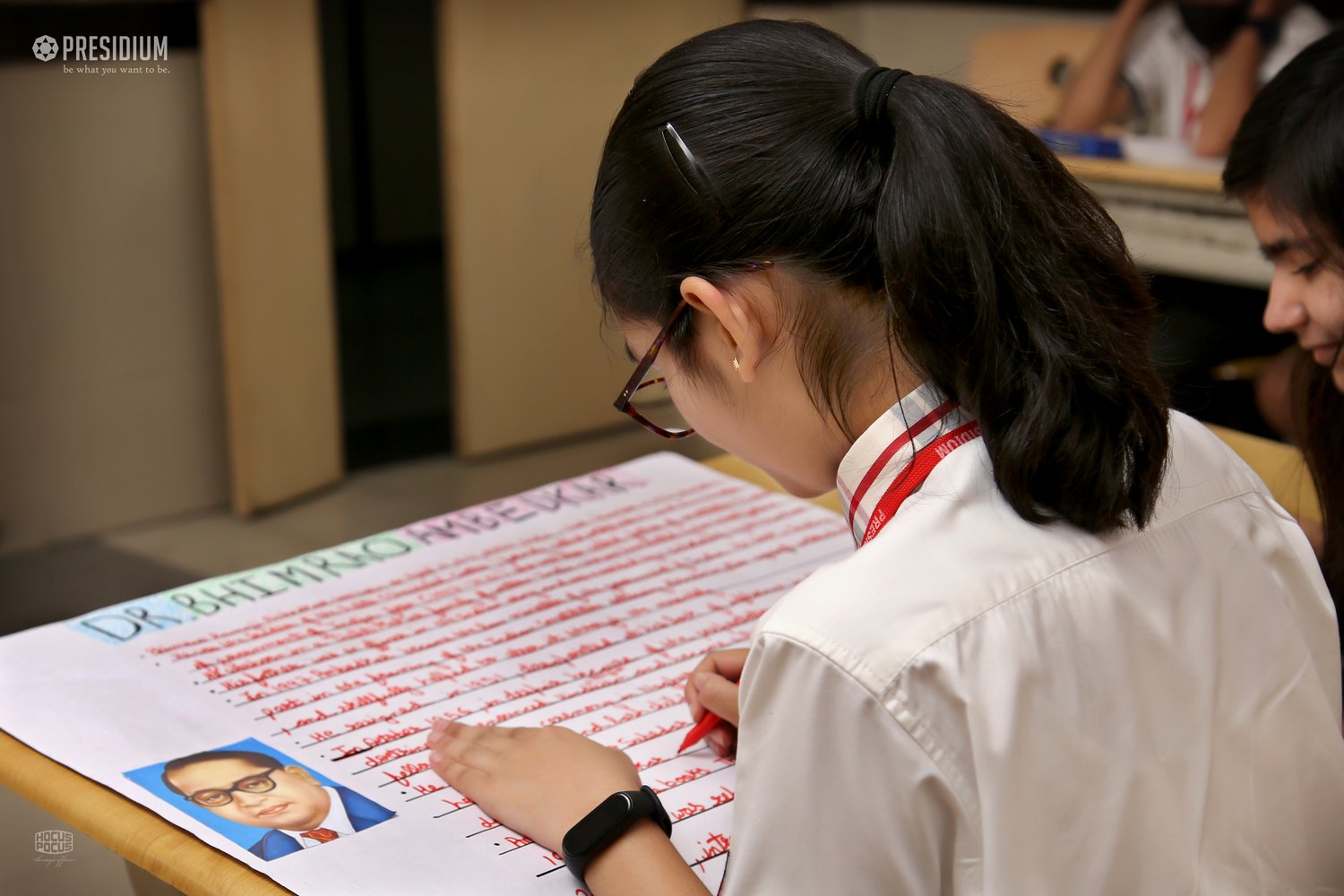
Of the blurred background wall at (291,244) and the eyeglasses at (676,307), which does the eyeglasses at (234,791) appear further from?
the blurred background wall at (291,244)

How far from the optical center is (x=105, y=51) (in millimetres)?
1953

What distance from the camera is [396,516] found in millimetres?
2035

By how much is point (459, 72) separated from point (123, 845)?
72.7 inches

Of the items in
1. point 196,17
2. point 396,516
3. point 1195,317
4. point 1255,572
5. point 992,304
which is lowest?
point 396,516

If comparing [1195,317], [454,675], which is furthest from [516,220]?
[454,675]

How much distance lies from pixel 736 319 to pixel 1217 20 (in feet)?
7.11

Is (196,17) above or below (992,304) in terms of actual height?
above

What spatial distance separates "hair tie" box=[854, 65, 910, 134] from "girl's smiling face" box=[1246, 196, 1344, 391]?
1.61 ft

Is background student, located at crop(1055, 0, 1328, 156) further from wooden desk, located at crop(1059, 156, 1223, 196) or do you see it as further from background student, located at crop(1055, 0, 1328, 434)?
wooden desk, located at crop(1059, 156, 1223, 196)

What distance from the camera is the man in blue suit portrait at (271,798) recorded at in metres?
0.62

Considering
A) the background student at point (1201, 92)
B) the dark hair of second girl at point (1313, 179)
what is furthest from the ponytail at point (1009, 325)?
the background student at point (1201, 92)

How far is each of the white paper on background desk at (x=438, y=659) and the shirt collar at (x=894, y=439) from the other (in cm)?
19

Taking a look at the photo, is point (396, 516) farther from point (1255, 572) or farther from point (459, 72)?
point (1255, 572)

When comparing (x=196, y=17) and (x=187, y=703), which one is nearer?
(x=187, y=703)
